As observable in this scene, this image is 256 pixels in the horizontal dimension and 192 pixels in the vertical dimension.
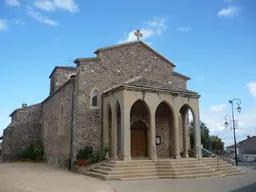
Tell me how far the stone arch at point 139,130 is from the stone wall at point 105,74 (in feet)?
7.12

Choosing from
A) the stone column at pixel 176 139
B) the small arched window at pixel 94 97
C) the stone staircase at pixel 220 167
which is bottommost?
the stone staircase at pixel 220 167

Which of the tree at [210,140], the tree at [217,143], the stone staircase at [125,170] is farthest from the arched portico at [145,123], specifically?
the tree at [217,143]

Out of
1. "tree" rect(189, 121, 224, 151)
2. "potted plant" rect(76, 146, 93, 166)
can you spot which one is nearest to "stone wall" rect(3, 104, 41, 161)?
"potted plant" rect(76, 146, 93, 166)

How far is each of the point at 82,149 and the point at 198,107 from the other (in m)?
7.80

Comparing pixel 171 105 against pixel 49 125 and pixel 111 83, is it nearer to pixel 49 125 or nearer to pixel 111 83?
pixel 111 83

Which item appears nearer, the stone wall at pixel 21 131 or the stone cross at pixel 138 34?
the stone cross at pixel 138 34

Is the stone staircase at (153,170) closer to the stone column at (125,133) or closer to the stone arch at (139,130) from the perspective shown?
the stone column at (125,133)

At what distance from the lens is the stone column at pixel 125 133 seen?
1386cm

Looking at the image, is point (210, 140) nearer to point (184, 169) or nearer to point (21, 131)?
point (21, 131)

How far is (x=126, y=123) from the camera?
14.2 m

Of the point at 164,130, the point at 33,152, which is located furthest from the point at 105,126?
the point at 33,152

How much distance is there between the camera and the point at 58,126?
20250 millimetres

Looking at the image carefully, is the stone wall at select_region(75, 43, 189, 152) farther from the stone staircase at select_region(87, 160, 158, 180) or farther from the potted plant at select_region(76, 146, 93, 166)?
the stone staircase at select_region(87, 160, 158, 180)

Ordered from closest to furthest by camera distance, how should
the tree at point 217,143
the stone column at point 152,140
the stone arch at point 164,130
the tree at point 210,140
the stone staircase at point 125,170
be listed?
the stone staircase at point 125,170 → the stone column at point 152,140 → the stone arch at point 164,130 → the tree at point 210,140 → the tree at point 217,143
